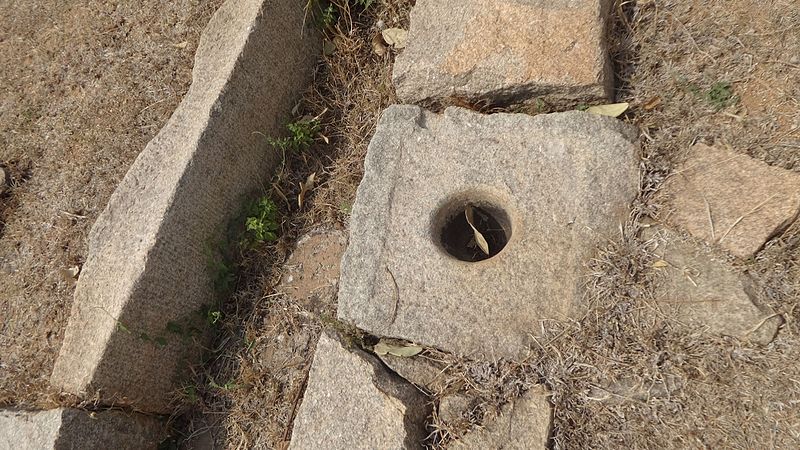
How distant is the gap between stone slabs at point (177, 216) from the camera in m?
2.11

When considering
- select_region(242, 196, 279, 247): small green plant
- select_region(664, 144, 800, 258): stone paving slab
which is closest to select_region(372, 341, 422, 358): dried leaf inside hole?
select_region(242, 196, 279, 247): small green plant

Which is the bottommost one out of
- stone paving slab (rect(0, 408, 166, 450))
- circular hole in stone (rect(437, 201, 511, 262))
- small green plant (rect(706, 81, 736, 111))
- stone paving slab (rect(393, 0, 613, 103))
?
stone paving slab (rect(0, 408, 166, 450))

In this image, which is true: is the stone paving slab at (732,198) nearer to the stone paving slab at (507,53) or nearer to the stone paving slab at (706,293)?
the stone paving slab at (706,293)

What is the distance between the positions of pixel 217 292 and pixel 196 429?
22.3 inches

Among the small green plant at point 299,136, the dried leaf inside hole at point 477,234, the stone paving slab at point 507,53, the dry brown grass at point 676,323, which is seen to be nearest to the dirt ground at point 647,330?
the dry brown grass at point 676,323

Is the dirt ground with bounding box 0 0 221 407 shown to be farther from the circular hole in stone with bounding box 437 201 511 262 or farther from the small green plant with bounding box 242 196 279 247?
the circular hole in stone with bounding box 437 201 511 262

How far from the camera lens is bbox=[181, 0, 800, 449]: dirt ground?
1.63m

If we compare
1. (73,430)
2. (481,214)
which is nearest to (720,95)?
(481,214)

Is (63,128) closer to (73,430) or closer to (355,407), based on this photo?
(73,430)

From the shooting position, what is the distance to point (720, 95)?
1.91 m

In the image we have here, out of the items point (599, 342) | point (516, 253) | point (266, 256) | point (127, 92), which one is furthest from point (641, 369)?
point (127, 92)

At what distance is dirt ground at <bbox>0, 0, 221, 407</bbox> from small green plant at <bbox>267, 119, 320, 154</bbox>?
24.5 inches

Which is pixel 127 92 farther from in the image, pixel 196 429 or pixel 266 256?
pixel 196 429

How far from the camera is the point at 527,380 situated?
179 centimetres
